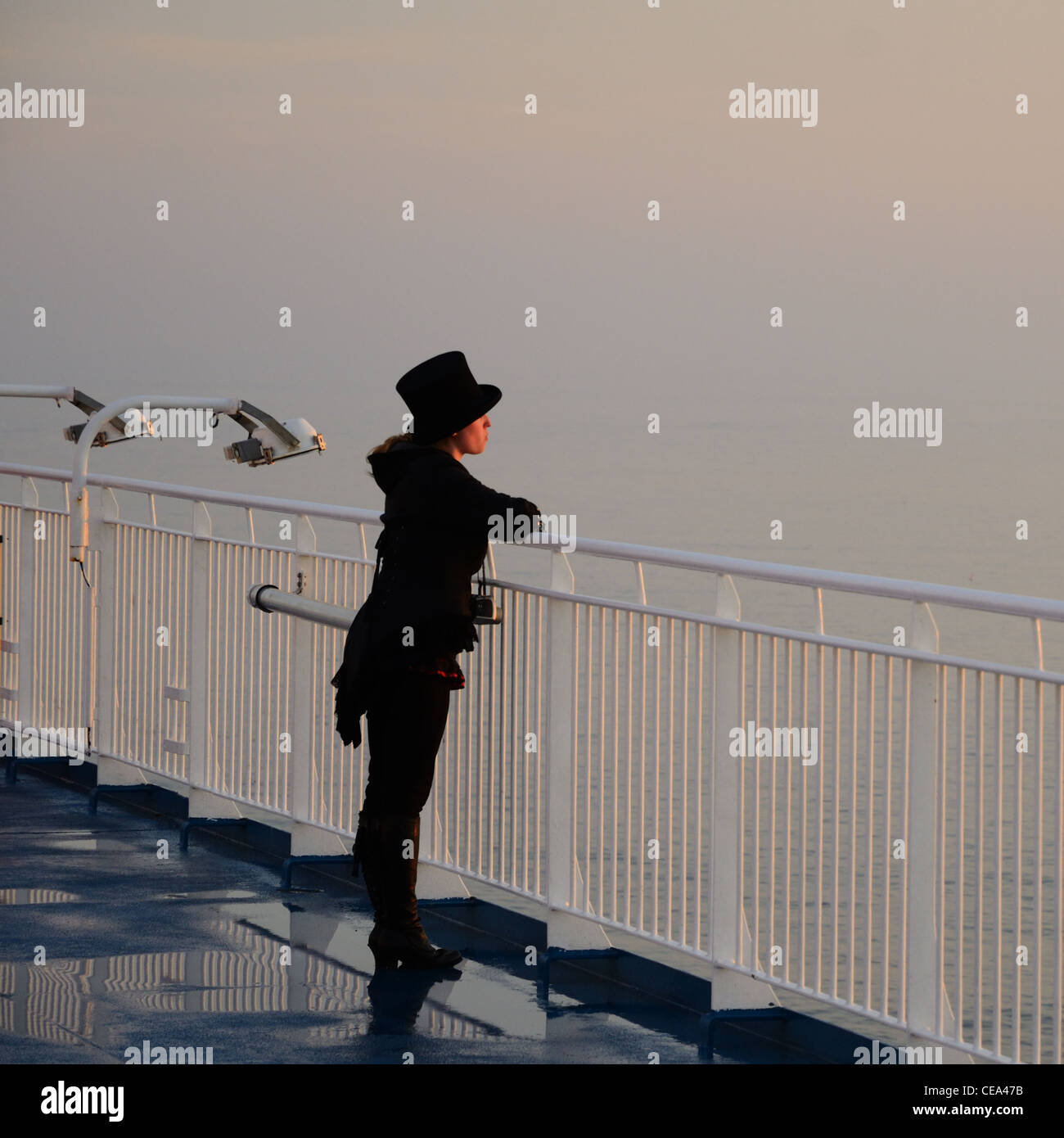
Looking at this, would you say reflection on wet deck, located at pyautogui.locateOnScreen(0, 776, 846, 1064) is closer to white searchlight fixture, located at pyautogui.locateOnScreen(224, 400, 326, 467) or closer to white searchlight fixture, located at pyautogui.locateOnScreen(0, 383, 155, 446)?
white searchlight fixture, located at pyautogui.locateOnScreen(224, 400, 326, 467)

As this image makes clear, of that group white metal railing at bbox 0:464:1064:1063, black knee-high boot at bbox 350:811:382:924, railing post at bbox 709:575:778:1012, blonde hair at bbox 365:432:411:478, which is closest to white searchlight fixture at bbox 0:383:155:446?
white metal railing at bbox 0:464:1064:1063

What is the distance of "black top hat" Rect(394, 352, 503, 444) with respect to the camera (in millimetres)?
5766

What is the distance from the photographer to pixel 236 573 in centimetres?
775

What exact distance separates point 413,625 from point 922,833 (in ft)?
5.76

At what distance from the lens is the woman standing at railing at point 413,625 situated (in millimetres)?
5723

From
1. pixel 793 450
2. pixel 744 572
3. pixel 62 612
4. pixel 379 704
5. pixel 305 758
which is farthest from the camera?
pixel 793 450

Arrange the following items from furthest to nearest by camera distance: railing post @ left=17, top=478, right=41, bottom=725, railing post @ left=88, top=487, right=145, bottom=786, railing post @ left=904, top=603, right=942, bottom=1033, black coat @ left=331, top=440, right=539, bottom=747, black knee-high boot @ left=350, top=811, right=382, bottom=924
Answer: railing post @ left=17, top=478, right=41, bottom=725 → railing post @ left=88, top=487, right=145, bottom=786 → black knee-high boot @ left=350, top=811, right=382, bottom=924 → black coat @ left=331, top=440, right=539, bottom=747 → railing post @ left=904, top=603, right=942, bottom=1033

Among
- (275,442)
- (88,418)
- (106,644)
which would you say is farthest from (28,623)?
(275,442)

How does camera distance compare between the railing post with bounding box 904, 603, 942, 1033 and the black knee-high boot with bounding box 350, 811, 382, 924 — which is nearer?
the railing post with bounding box 904, 603, 942, 1033

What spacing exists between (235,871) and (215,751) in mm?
763

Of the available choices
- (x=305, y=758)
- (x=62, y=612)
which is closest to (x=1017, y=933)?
(x=305, y=758)

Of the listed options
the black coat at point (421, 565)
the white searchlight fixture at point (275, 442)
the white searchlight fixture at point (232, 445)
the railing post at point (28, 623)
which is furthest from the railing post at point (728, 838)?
the railing post at point (28, 623)

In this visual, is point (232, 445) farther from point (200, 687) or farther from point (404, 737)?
point (404, 737)
